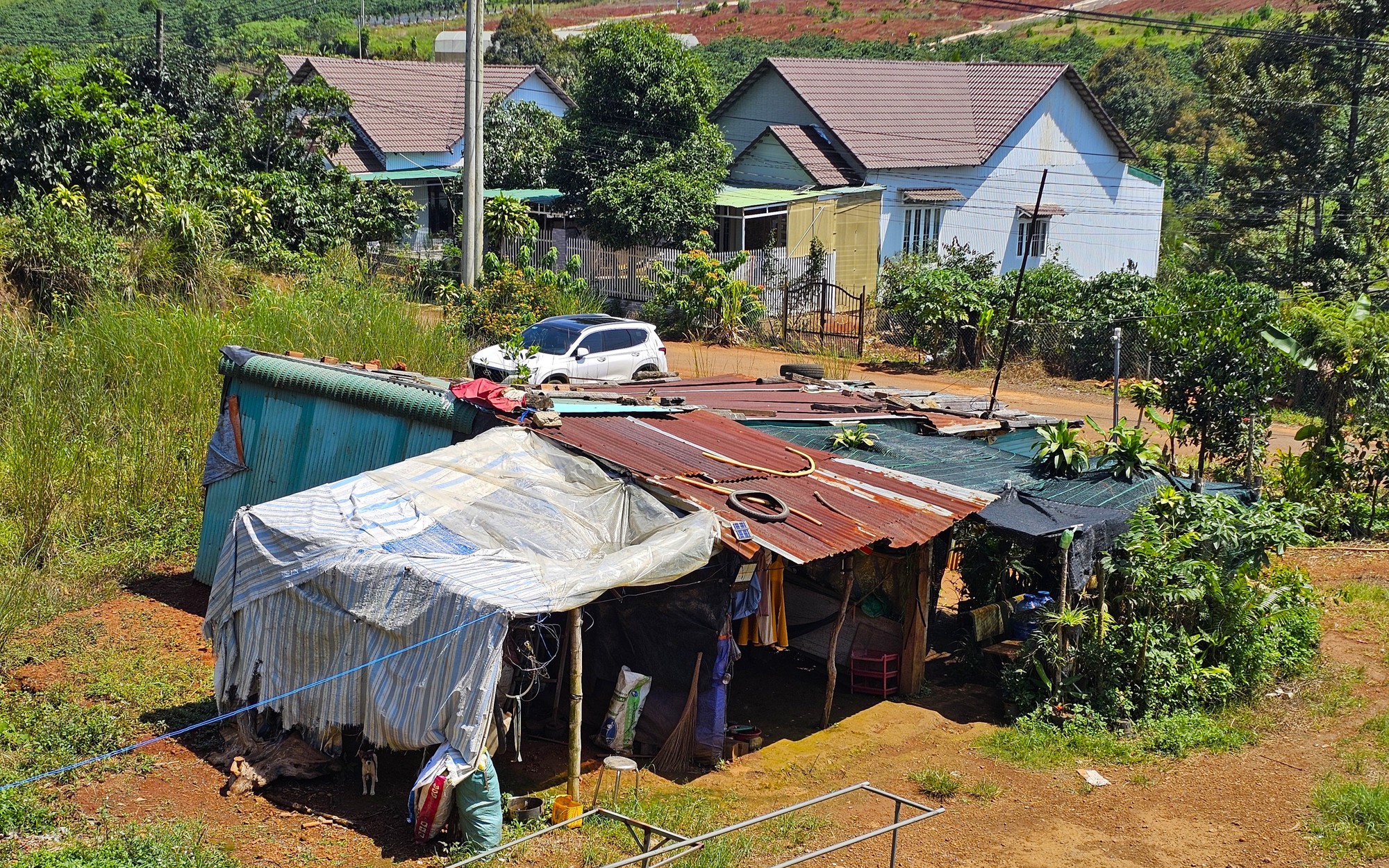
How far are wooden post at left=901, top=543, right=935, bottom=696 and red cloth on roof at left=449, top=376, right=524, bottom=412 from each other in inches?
151

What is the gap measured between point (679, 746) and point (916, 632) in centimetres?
278

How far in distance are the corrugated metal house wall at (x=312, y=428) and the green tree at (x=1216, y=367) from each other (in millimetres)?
9384

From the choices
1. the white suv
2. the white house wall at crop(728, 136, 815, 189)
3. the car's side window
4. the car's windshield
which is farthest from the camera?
the white house wall at crop(728, 136, 815, 189)

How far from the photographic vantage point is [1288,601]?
11.8m

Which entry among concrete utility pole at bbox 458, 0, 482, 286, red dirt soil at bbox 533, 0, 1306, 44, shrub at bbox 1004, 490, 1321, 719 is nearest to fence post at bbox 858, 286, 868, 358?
concrete utility pole at bbox 458, 0, 482, 286

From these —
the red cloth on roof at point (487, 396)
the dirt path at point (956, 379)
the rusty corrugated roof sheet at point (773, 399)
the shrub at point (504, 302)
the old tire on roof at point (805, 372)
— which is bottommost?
the dirt path at point (956, 379)

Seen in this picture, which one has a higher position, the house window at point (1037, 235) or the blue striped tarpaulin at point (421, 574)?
the house window at point (1037, 235)

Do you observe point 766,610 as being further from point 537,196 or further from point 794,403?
point 537,196

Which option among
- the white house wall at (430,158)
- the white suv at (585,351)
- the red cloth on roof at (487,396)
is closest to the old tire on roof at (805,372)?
the white suv at (585,351)

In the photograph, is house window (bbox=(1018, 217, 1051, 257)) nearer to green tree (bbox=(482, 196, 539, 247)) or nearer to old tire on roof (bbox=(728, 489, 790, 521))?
green tree (bbox=(482, 196, 539, 247))

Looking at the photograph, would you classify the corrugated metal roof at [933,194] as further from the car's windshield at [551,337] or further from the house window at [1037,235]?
the car's windshield at [551,337]

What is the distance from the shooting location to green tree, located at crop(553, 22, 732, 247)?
92.0 feet

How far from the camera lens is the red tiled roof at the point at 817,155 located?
106 feet

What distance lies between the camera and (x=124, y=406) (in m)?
15.5
